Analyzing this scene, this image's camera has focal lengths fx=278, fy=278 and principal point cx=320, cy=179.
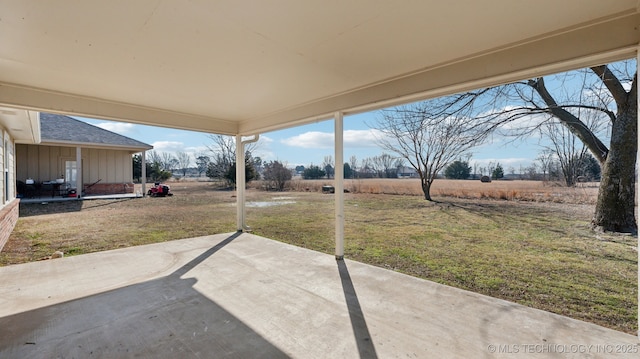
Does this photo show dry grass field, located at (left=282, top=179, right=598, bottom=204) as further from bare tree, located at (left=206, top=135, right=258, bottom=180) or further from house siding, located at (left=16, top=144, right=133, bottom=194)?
bare tree, located at (left=206, top=135, right=258, bottom=180)

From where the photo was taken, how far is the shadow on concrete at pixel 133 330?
2057 mm

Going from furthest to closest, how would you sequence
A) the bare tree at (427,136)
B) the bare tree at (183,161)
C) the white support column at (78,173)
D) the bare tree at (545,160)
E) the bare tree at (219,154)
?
the bare tree at (183,161)
the bare tree at (219,154)
the white support column at (78,173)
the bare tree at (427,136)
the bare tree at (545,160)

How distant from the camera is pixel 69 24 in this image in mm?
2072

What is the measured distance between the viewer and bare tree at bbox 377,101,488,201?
6.06m

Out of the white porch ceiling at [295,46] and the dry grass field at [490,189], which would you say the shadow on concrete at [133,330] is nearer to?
the white porch ceiling at [295,46]

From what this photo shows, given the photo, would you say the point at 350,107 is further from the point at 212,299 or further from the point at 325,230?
the point at 325,230

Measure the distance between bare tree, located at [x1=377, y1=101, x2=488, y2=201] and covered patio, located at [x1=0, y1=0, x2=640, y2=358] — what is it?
3.17m

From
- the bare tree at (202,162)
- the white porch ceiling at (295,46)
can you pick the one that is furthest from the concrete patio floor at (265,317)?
the bare tree at (202,162)

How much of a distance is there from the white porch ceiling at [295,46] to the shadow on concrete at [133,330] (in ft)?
7.93

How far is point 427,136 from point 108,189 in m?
14.3

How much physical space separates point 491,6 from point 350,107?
2180mm

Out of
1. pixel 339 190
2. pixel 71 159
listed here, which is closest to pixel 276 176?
pixel 71 159

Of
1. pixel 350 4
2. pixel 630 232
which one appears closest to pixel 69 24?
pixel 350 4

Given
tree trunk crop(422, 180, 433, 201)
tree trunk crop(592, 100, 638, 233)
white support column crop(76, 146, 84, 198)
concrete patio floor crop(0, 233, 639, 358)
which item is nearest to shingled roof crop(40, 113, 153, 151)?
white support column crop(76, 146, 84, 198)
